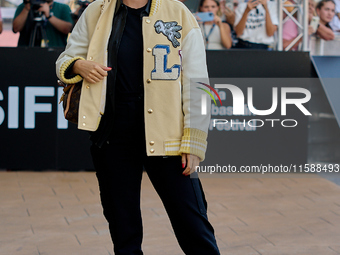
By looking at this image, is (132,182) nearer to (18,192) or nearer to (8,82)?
(18,192)

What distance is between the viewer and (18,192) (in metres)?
5.82

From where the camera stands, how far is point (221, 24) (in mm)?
7352

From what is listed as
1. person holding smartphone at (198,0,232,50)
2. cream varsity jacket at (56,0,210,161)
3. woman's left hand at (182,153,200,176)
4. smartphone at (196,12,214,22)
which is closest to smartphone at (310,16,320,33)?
person holding smartphone at (198,0,232,50)

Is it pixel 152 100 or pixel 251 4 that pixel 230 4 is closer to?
pixel 251 4

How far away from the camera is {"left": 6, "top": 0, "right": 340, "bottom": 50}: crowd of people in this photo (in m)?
7.10

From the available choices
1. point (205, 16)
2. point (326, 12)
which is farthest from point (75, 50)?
point (326, 12)

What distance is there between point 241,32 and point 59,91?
2387 millimetres

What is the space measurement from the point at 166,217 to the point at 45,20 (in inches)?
133

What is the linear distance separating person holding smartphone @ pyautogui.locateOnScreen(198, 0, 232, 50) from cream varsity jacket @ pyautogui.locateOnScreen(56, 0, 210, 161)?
181 inches

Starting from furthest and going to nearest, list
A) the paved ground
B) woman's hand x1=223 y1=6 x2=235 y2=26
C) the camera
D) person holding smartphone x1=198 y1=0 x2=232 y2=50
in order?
woman's hand x1=223 y1=6 x2=235 y2=26, person holding smartphone x1=198 y1=0 x2=232 y2=50, the camera, the paved ground

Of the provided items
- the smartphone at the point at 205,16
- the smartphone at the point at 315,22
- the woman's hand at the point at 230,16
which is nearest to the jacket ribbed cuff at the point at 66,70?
the smartphone at the point at 205,16

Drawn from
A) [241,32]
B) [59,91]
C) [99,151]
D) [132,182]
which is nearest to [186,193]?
[132,182]

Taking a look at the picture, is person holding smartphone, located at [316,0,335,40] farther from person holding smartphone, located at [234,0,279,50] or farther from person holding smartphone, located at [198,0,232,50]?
person holding smartphone, located at [198,0,232,50]

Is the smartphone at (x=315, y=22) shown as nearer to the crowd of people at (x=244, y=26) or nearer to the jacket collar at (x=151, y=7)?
the crowd of people at (x=244, y=26)
